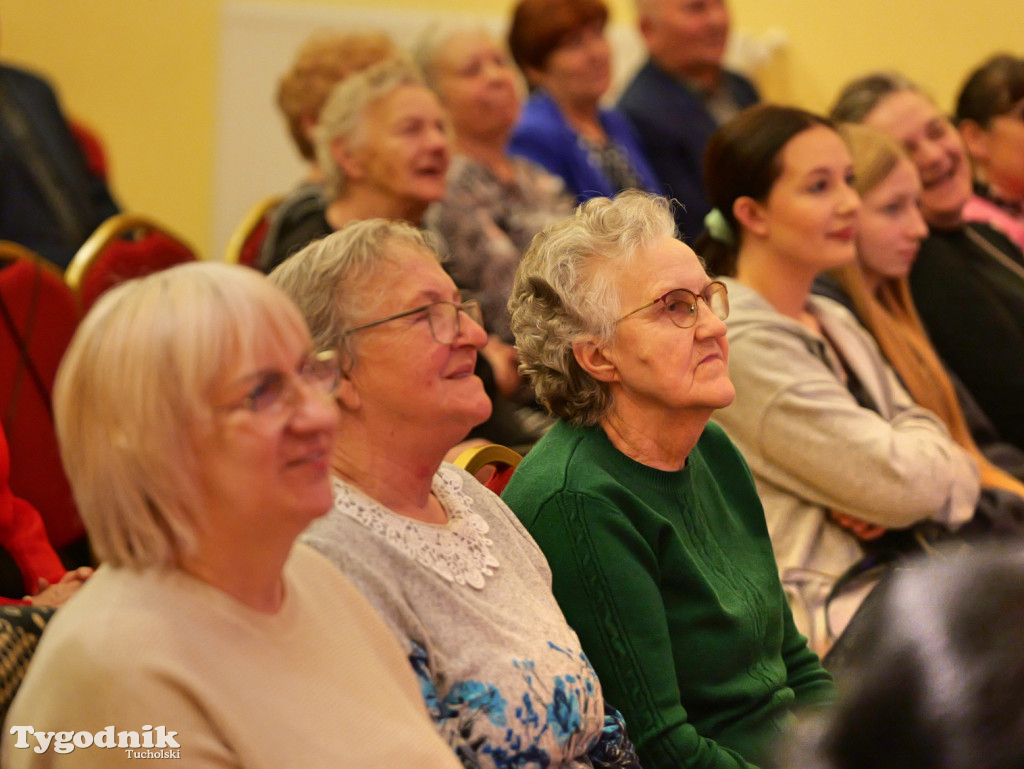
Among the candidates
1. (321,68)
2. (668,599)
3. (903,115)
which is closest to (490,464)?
(668,599)

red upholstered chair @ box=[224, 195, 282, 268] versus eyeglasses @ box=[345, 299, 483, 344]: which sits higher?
eyeglasses @ box=[345, 299, 483, 344]


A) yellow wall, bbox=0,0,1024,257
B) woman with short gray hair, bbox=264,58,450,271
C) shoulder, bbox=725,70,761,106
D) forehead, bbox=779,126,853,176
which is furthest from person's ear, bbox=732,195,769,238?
yellow wall, bbox=0,0,1024,257

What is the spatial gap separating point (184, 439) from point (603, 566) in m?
0.66

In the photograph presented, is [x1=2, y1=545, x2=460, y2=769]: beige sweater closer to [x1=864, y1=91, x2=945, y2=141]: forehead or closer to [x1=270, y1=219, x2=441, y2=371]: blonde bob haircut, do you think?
[x1=270, y1=219, x2=441, y2=371]: blonde bob haircut

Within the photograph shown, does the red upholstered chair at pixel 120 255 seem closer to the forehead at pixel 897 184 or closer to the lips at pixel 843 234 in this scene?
the lips at pixel 843 234

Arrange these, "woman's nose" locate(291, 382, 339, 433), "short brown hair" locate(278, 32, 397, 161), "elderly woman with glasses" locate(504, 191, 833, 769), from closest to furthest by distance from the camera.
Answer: "woman's nose" locate(291, 382, 339, 433) → "elderly woman with glasses" locate(504, 191, 833, 769) → "short brown hair" locate(278, 32, 397, 161)

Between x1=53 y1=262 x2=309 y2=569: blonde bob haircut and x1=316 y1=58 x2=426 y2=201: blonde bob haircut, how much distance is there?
204 centimetres

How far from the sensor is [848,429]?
7.03 feet

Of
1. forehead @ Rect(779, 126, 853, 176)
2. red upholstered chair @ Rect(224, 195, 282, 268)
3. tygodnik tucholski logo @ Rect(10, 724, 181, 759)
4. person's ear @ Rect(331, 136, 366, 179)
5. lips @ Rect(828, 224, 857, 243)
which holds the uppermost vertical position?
forehead @ Rect(779, 126, 853, 176)

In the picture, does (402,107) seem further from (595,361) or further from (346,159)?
(595,361)

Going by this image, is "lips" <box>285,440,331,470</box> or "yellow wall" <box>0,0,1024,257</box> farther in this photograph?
"yellow wall" <box>0,0,1024,257</box>

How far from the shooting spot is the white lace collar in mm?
1352

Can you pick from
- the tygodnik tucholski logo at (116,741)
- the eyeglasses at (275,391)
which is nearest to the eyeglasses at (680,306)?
the eyeglasses at (275,391)

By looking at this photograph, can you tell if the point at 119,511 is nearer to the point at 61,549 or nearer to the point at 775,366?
the point at 61,549
